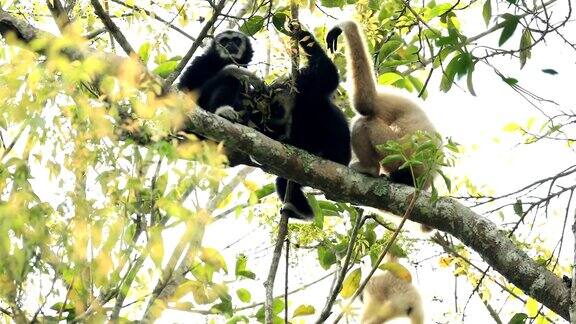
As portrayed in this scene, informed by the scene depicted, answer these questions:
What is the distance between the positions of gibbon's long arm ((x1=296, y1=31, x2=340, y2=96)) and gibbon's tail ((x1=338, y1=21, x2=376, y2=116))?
0.16 metres

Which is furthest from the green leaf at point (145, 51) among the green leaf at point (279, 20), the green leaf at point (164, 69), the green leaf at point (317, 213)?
the green leaf at point (317, 213)

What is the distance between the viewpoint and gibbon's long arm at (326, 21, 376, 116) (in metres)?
7.02

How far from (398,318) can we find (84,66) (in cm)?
517

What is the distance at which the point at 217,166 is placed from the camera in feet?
10.2

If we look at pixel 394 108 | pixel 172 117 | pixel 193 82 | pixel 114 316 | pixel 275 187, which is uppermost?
pixel 193 82

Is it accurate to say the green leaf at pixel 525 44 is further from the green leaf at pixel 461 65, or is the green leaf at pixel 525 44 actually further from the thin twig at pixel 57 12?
the thin twig at pixel 57 12

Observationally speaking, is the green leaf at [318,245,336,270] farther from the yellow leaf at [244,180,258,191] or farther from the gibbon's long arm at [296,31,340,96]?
the yellow leaf at [244,180,258,191]

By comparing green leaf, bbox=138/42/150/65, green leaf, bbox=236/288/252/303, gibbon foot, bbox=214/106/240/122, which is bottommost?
green leaf, bbox=236/288/252/303

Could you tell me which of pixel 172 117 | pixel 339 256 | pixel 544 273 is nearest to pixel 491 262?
pixel 544 273

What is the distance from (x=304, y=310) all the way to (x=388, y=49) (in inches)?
104

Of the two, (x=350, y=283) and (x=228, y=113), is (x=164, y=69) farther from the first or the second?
(x=350, y=283)

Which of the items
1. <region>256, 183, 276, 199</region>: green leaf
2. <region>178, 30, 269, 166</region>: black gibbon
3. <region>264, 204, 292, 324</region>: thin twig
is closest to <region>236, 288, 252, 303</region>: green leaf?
<region>264, 204, 292, 324</region>: thin twig

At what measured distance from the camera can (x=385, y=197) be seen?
600 centimetres

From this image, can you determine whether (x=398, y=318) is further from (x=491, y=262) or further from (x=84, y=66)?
(x=84, y=66)
